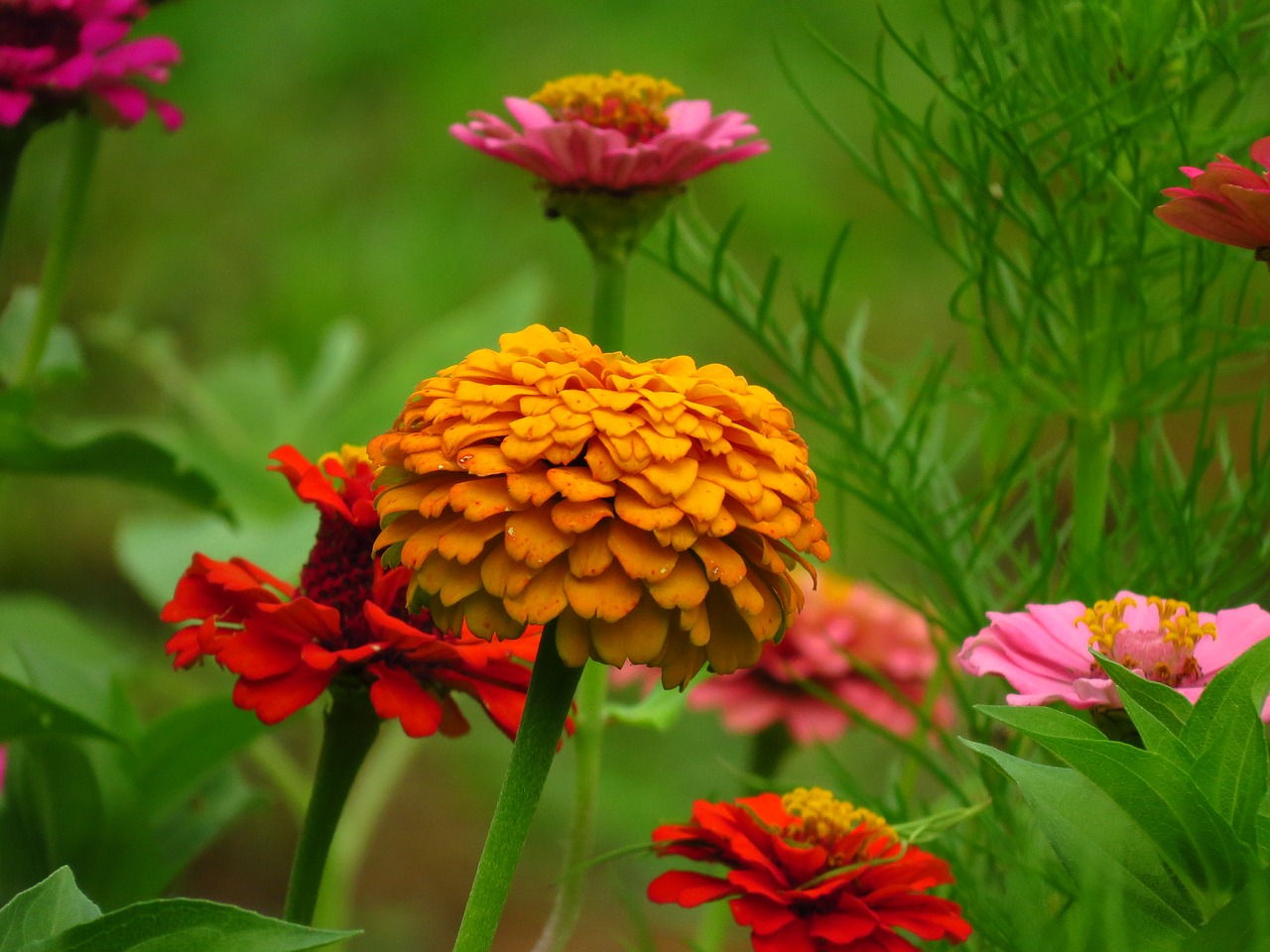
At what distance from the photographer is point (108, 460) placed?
434 mm

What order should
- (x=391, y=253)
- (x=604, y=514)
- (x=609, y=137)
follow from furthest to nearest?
(x=391, y=253)
(x=609, y=137)
(x=604, y=514)

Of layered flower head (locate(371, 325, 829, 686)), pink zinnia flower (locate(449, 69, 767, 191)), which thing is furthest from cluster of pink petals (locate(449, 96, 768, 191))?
layered flower head (locate(371, 325, 829, 686))

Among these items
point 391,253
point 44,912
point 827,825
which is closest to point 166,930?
point 44,912

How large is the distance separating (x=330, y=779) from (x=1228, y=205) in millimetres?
204

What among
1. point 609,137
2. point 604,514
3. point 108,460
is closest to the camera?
point 604,514

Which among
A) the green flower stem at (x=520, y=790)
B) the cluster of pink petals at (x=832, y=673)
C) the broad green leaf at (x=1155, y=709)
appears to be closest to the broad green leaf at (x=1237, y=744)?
the broad green leaf at (x=1155, y=709)

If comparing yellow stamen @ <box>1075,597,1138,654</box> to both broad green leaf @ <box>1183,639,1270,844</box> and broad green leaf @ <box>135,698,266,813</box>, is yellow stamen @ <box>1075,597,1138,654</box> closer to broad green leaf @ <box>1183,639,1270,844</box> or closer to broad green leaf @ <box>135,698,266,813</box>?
broad green leaf @ <box>1183,639,1270,844</box>

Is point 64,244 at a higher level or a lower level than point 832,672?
higher

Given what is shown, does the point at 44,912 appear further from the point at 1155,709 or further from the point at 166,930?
the point at 1155,709

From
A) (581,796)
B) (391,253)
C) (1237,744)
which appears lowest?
(391,253)

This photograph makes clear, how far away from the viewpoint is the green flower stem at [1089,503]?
14.8 inches

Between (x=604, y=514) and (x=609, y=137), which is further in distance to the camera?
(x=609, y=137)

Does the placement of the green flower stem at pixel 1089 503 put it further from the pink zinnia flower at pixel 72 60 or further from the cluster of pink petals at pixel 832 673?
the pink zinnia flower at pixel 72 60

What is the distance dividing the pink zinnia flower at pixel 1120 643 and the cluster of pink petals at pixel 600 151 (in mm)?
133
